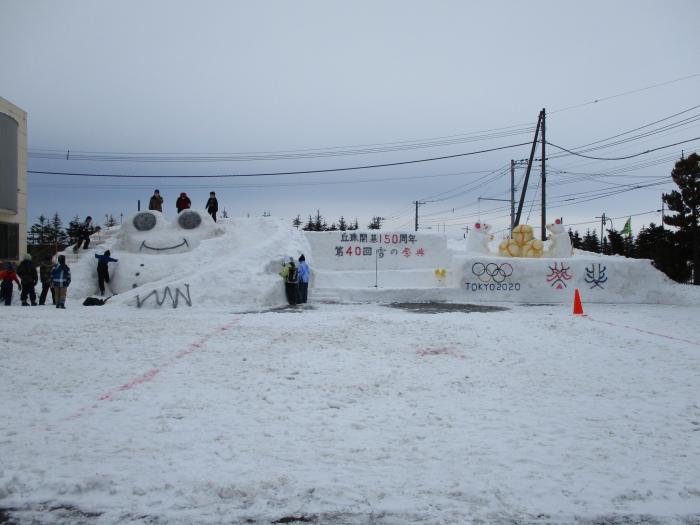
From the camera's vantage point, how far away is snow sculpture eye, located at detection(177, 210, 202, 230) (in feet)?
64.9

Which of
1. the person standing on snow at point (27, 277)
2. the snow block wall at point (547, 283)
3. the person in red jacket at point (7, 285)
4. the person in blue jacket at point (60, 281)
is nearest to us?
the person in blue jacket at point (60, 281)

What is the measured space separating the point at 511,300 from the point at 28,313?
53.2ft

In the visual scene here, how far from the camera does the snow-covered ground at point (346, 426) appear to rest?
3143 mm

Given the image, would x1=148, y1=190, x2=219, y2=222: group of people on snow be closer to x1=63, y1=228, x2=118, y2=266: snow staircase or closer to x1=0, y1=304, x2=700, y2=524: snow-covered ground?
x1=63, y1=228, x2=118, y2=266: snow staircase

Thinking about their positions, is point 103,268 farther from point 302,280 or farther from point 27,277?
point 302,280

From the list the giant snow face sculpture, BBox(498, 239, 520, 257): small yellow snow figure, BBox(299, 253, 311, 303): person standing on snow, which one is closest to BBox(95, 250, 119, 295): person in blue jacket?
the giant snow face sculpture

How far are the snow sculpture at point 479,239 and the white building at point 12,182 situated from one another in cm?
1926

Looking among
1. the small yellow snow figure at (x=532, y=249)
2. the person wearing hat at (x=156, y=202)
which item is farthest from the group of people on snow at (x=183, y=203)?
the small yellow snow figure at (x=532, y=249)

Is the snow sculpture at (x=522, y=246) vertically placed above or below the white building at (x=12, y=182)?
below

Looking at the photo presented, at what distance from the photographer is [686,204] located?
28.1 m

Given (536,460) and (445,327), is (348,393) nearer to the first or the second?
(536,460)

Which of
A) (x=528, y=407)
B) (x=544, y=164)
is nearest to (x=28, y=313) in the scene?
(x=528, y=407)

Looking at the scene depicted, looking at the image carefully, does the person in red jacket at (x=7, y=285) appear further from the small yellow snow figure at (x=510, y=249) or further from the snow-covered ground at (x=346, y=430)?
the small yellow snow figure at (x=510, y=249)

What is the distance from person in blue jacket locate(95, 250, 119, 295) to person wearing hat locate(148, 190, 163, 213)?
4.60 meters
